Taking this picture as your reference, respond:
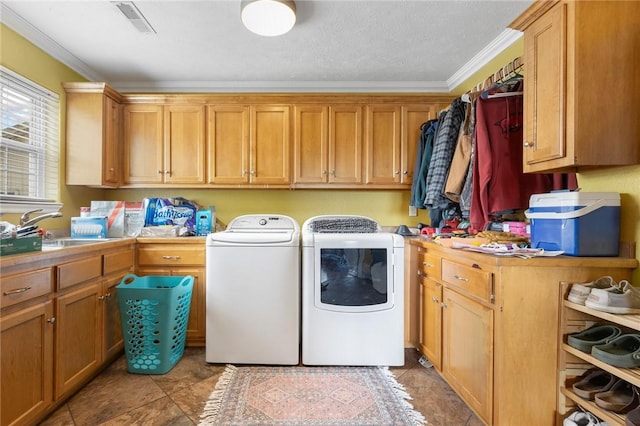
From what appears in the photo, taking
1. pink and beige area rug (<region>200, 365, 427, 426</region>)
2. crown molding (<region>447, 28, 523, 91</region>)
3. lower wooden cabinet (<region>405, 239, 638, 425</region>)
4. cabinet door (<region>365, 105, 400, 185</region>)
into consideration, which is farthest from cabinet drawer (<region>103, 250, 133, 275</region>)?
crown molding (<region>447, 28, 523, 91</region>)

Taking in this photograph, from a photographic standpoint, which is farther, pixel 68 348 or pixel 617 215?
pixel 68 348

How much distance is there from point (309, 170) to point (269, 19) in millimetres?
1254

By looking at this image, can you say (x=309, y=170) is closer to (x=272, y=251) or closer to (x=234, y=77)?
(x=272, y=251)

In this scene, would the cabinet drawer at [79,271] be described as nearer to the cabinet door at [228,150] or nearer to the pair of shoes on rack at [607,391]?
the cabinet door at [228,150]

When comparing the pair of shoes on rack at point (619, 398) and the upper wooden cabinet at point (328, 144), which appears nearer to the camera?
the pair of shoes on rack at point (619, 398)

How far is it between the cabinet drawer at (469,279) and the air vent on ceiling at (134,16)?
246 centimetres

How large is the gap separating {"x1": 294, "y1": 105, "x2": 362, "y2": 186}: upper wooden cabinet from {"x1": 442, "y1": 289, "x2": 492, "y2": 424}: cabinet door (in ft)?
4.55

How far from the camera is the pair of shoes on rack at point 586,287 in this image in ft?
4.24

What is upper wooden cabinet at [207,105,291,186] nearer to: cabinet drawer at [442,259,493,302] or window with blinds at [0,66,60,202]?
window with blinds at [0,66,60,202]

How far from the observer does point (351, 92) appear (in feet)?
9.77

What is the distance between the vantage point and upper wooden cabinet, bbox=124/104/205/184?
2.82 meters

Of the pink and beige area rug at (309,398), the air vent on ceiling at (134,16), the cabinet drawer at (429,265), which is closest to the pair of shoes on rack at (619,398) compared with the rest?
the pink and beige area rug at (309,398)

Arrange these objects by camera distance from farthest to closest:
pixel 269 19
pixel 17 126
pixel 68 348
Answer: pixel 17 126 → pixel 269 19 → pixel 68 348

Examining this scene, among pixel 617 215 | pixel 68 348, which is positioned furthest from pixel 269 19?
pixel 68 348
